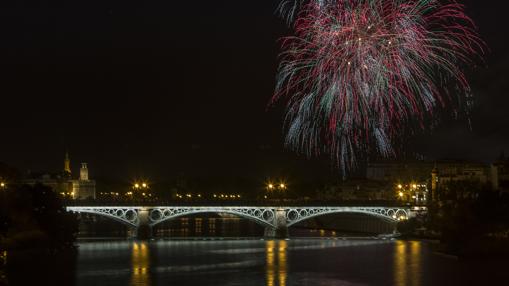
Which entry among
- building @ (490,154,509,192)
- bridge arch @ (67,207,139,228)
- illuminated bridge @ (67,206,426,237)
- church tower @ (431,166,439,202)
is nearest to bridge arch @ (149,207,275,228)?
illuminated bridge @ (67,206,426,237)

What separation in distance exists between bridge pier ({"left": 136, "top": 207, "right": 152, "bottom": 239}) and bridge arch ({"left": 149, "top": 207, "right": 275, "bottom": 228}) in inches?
27.7

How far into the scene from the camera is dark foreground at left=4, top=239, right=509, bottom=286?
60406 millimetres

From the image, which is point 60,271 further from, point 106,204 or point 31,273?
point 106,204

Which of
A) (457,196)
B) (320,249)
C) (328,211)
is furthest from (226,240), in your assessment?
(457,196)

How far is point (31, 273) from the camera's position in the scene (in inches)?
2427

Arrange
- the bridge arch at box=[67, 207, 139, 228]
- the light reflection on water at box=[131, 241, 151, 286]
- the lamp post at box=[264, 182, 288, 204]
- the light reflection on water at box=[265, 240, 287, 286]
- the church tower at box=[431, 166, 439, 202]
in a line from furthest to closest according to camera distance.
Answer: the lamp post at box=[264, 182, 288, 204]
the church tower at box=[431, 166, 439, 202]
the bridge arch at box=[67, 207, 139, 228]
the light reflection on water at box=[265, 240, 287, 286]
the light reflection on water at box=[131, 241, 151, 286]

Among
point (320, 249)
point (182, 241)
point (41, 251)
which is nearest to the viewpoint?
point (41, 251)

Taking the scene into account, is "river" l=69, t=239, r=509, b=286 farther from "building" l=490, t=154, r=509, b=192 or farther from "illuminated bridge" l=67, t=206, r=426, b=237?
"building" l=490, t=154, r=509, b=192

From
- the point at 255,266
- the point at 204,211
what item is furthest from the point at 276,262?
the point at 204,211

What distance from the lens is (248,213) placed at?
106 metres

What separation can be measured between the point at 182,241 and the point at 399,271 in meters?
39.1

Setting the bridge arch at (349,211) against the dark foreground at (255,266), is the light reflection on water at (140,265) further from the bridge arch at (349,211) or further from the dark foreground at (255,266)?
the bridge arch at (349,211)

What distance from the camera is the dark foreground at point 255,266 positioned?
198 feet

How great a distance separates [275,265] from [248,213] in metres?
35.2
